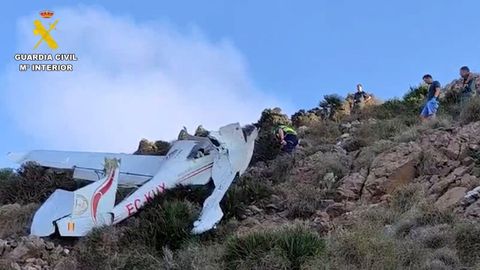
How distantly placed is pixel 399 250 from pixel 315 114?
16733 millimetres

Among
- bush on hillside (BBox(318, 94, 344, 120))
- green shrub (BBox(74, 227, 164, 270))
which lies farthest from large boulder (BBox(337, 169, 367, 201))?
bush on hillside (BBox(318, 94, 344, 120))

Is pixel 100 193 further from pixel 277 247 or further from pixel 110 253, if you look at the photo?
pixel 277 247

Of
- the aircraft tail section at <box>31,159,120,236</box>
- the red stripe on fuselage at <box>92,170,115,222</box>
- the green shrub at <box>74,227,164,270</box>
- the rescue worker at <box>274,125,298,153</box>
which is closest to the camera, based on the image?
the green shrub at <box>74,227,164,270</box>

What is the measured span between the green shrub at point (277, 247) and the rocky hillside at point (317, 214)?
18 millimetres

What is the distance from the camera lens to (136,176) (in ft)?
51.4

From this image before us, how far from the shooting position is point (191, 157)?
15.1m

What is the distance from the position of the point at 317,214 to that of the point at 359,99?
12938 mm

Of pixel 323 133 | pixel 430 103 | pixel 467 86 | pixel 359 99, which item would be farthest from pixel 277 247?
pixel 359 99

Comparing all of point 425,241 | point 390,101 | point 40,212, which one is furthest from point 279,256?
point 390,101

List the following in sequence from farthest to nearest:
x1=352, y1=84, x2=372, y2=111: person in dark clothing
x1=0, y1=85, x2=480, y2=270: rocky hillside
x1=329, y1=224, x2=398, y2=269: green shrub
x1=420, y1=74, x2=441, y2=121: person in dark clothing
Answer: x1=352, y1=84, x2=372, y2=111: person in dark clothing, x1=420, y1=74, x2=441, y2=121: person in dark clothing, x1=0, y1=85, x2=480, y2=270: rocky hillside, x1=329, y1=224, x2=398, y2=269: green shrub

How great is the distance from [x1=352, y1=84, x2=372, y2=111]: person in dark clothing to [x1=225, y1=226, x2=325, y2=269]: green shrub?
15.2 metres

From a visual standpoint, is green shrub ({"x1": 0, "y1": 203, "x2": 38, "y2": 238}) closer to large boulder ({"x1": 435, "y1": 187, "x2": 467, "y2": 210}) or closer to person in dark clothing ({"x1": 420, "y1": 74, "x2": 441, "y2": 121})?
large boulder ({"x1": 435, "y1": 187, "x2": 467, "y2": 210})

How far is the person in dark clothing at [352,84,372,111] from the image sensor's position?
24.9 m

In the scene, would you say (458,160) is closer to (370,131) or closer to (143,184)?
(370,131)
